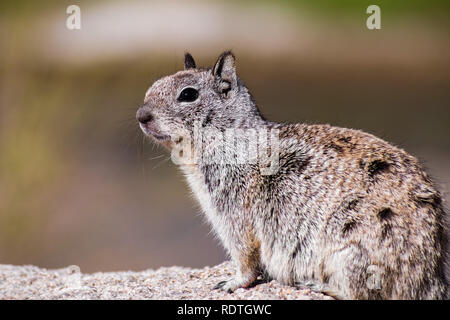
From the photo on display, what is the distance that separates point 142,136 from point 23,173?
433 cm

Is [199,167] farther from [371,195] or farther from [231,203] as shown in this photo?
[371,195]

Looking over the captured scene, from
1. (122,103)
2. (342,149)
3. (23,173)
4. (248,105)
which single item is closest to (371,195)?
(342,149)

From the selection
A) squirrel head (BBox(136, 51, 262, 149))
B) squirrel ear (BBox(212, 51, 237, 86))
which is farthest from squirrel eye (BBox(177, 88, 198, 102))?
squirrel ear (BBox(212, 51, 237, 86))

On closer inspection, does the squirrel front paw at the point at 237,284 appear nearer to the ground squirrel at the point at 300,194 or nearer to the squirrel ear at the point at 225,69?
the ground squirrel at the point at 300,194

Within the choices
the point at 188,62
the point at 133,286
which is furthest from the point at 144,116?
the point at 133,286

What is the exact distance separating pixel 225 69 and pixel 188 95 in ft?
0.96

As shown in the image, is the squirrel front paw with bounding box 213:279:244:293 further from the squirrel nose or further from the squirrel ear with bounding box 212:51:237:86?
the squirrel ear with bounding box 212:51:237:86

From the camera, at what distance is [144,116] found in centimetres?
374

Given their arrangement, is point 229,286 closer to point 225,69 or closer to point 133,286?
point 133,286

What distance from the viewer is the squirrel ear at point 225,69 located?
387 centimetres

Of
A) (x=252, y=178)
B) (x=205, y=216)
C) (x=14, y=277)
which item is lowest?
(x=14, y=277)

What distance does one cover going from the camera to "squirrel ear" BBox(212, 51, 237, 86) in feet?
12.7

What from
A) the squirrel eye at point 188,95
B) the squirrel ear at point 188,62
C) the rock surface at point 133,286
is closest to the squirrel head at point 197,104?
the squirrel eye at point 188,95
